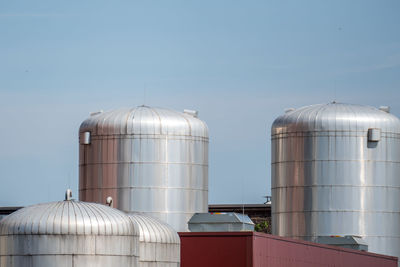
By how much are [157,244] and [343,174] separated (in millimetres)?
19620

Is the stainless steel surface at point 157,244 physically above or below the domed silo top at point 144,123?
below

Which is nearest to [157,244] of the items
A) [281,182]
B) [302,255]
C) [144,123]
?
[302,255]

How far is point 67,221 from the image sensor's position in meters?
38.7

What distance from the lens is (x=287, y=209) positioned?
62.8 metres

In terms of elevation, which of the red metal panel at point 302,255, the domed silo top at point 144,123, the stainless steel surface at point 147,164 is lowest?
the red metal panel at point 302,255

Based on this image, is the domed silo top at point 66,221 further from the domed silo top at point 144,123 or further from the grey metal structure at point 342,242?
the grey metal structure at point 342,242

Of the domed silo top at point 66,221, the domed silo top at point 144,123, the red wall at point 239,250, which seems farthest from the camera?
the domed silo top at point 144,123

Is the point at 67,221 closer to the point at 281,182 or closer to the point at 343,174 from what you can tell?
the point at 343,174

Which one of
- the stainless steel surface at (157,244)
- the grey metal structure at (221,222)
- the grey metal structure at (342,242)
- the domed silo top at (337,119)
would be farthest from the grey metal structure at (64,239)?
the domed silo top at (337,119)

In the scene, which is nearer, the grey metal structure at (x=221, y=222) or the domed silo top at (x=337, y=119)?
the grey metal structure at (x=221, y=222)

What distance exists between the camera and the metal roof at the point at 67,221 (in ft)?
127

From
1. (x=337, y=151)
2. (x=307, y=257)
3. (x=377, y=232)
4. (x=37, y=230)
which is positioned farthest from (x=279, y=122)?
(x=37, y=230)

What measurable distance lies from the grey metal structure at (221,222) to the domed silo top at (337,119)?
37.3 feet

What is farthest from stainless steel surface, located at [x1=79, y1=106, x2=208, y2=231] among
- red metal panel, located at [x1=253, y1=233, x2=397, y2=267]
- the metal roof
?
the metal roof
